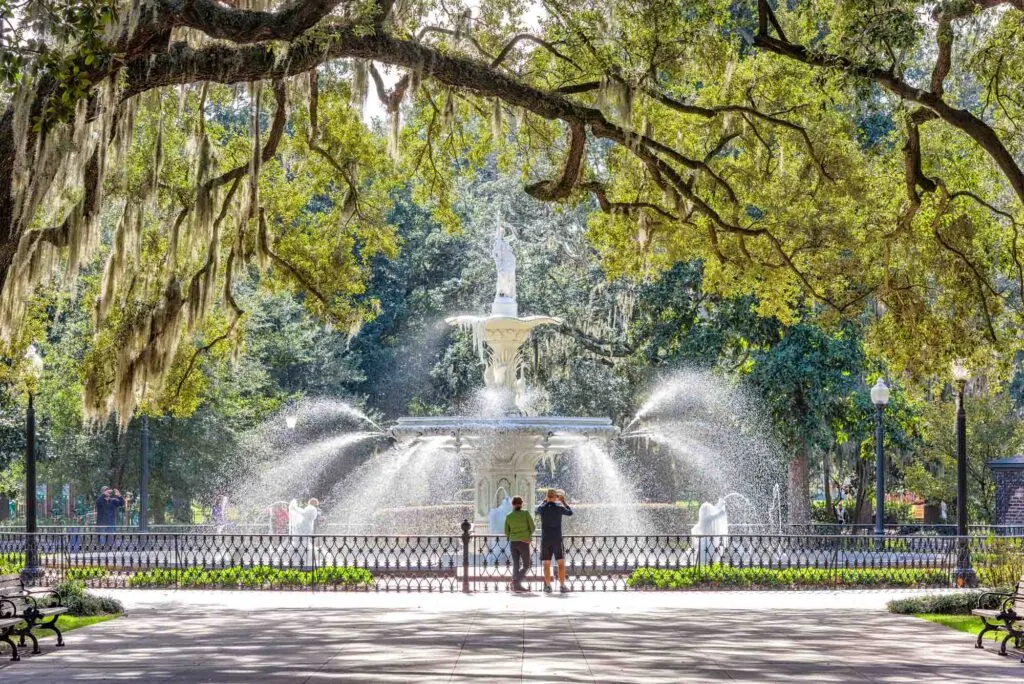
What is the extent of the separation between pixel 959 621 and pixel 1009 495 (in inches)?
630

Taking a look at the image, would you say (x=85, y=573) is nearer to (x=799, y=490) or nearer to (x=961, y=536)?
(x=961, y=536)

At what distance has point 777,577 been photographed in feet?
75.2

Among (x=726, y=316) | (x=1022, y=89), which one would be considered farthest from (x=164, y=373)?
(x=726, y=316)

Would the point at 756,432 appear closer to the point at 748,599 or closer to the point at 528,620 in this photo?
the point at 748,599

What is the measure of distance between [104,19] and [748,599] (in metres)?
13.3

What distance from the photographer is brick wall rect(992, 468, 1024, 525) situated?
31.4 m

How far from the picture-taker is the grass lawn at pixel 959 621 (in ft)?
51.8

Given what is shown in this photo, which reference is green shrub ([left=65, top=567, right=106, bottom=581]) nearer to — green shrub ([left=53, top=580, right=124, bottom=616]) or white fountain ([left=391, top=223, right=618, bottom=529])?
green shrub ([left=53, top=580, right=124, bottom=616])

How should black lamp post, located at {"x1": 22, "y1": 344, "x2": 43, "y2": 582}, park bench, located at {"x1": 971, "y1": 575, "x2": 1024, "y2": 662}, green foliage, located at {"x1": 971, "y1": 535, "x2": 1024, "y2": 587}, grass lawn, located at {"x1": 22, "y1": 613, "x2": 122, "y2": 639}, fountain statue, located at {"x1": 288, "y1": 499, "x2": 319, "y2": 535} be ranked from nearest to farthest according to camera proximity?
park bench, located at {"x1": 971, "y1": 575, "x2": 1024, "y2": 662} < grass lawn, located at {"x1": 22, "y1": 613, "x2": 122, "y2": 639} < green foliage, located at {"x1": 971, "y1": 535, "x2": 1024, "y2": 587} < black lamp post, located at {"x1": 22, "y1": 344, "x2": 43, "y2": 582} < fountain statue, located at {"x1": 288, "y1": 499, "x2": 319, "y2": 535}

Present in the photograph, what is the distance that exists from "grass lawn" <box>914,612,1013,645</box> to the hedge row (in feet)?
16.9

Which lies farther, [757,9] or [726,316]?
[726,316]

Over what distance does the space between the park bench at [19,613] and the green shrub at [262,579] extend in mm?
7239

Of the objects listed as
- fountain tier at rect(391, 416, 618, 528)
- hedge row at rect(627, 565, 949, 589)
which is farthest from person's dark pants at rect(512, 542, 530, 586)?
fountain tier at rect(391, 416, 618, 528)

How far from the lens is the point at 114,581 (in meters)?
23.2
